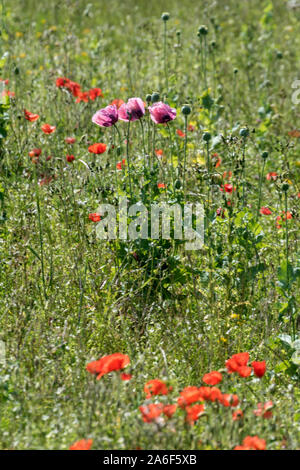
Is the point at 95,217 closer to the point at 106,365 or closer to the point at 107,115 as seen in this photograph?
the point at 107,115

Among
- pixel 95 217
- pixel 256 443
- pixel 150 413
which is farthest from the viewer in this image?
pixel 95 217

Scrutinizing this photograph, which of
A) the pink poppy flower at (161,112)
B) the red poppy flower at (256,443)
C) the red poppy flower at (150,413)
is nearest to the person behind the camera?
the red poppy flower at (256,443)

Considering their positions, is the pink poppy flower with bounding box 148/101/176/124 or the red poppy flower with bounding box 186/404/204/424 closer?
the red poppy flower with bounding box 186/404/204/424

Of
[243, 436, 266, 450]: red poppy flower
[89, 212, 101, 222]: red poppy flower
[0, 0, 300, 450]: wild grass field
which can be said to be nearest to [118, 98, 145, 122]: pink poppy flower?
[0, 0, 300, 450]: wild grass field

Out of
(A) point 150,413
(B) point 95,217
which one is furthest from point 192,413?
(B) point 95,217

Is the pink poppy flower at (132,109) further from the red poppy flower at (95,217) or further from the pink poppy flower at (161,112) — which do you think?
the red poppy flower at (95,217)

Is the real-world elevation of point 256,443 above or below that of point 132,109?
below

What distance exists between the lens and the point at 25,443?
1.99 metres

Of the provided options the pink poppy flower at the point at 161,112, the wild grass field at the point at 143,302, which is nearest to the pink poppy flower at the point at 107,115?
the wild grass field at the point at 143,302

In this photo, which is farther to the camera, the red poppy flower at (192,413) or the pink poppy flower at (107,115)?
the pink poppy flower at (107,115)

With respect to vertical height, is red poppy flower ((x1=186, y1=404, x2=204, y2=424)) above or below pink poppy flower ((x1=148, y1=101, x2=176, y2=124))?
below

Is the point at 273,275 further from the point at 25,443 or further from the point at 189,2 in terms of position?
the point at 189,2

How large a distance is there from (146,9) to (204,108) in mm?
4493

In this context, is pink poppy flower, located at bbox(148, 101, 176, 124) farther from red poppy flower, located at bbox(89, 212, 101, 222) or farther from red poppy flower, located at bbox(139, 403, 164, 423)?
red poppy flower, located at bbox(139, 403, 164, 423)
